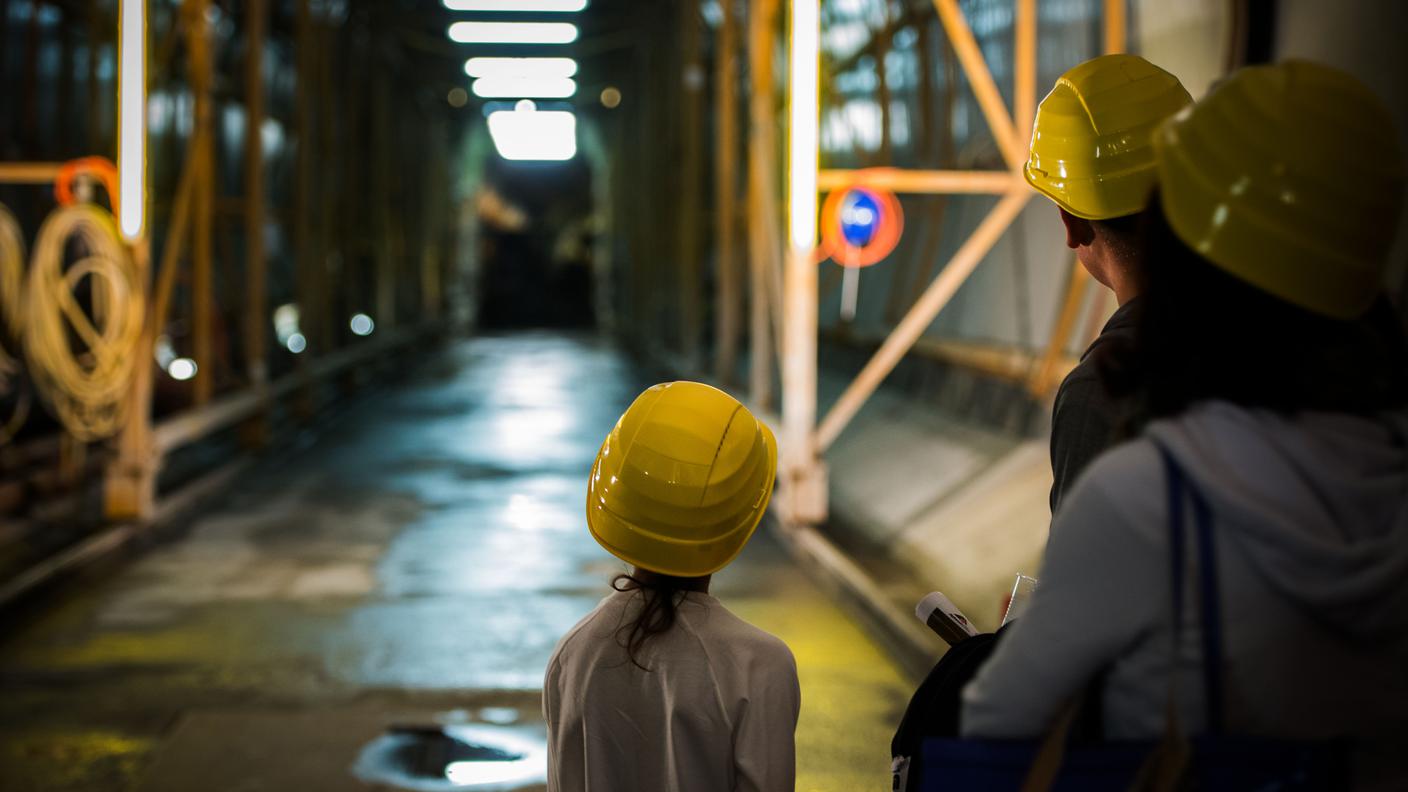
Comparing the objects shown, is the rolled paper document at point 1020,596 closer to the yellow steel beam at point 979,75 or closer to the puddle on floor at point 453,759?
the puddle on floor at point 453,759

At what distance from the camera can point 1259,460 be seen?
53.7 inches

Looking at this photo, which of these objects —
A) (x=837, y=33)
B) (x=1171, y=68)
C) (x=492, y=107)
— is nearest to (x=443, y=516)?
(x=1171, y=68)

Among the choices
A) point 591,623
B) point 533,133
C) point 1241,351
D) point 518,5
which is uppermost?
point 518,5

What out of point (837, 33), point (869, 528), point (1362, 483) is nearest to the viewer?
point (1362, 483)

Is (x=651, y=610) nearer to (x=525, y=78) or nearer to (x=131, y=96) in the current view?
(x=131, y=96)

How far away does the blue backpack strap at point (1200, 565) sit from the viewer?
135cm

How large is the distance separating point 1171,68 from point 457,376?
15.3 m

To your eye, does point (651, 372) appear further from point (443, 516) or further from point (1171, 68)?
point (1171, 68)

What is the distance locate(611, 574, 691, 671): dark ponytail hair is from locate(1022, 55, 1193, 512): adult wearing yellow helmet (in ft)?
1.93

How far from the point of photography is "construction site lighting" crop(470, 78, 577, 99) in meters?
29.2

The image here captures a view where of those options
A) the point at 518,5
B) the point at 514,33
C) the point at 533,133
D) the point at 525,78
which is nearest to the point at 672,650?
the point at 518,5

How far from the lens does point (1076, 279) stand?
793cm

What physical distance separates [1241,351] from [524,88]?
30285 mm

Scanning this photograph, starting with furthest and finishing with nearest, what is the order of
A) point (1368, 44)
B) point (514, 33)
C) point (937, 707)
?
point (514, 33) → point (1368, 44) → point (937, 707)
